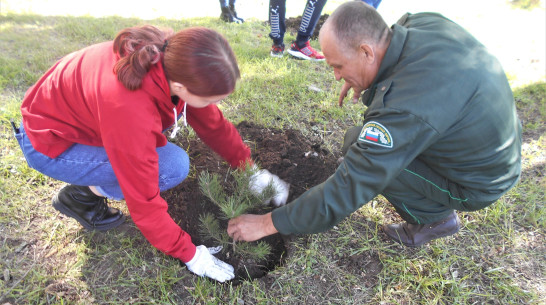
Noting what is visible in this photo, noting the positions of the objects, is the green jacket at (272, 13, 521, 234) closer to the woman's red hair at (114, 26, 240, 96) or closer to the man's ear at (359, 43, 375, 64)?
the man's ear at (359, 43, 375, 64)

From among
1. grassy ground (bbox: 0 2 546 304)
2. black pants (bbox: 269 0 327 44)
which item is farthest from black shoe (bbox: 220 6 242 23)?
grassy ground (bbox: 0 2 546 304)

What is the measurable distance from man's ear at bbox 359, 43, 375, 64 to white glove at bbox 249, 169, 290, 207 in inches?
32.7

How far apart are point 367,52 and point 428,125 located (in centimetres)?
45

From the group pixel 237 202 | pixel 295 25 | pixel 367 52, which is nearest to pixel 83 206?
pixel 237 202

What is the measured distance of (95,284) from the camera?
166 cm

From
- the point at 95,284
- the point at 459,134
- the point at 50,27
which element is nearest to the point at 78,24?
the point at 50,27

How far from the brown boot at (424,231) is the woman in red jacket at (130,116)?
1.10 meters

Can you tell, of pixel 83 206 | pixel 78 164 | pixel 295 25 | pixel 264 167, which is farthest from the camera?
pixel 295 25

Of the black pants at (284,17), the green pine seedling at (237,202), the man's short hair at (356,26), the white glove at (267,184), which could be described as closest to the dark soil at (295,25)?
the black pants at (284,17)

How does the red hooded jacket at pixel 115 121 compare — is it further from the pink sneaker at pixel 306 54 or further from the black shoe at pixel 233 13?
the black shoe at pixel 233 13

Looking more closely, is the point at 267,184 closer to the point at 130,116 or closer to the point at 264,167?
the point at 264,167

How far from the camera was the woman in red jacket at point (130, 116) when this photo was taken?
4.00ft

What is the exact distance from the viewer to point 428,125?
1.26 meters

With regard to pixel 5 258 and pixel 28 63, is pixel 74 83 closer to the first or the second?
pixel 5 258
